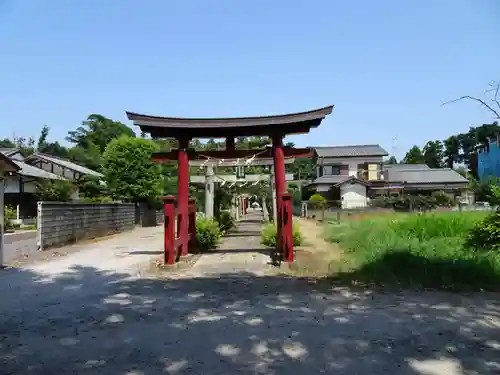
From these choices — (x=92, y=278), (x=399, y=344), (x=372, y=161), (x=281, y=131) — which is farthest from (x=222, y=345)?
(x=372, y=161)

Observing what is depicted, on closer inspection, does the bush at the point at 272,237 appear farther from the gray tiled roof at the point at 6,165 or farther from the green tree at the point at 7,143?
the green tree at the point at 7,143

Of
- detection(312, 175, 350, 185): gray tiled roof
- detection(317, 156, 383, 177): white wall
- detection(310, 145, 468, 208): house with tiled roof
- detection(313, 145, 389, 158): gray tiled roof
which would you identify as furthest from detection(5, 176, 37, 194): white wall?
detection(313, 145, 389, 158): gray tiled roof

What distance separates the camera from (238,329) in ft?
17.0

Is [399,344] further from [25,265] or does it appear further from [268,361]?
[25,265]

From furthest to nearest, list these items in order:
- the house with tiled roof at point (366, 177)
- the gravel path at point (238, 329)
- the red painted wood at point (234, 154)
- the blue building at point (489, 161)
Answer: the blue building at point (489, 161), the house with tiled roof at point (366, 177), the red painted wood at point (234, 154), the gravel path at point (238, 329)

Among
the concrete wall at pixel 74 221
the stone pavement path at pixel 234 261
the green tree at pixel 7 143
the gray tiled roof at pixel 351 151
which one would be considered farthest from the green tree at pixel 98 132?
the stone pavement path at pixel 234 261

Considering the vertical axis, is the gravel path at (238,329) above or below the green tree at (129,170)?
below

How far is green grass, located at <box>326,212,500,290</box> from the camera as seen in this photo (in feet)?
25.5

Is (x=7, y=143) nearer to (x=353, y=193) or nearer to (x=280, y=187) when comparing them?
(x=353, y=193)

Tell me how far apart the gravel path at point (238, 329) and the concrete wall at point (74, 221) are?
18.8 ft

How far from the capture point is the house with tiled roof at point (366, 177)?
152 ft

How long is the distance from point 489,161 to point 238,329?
173 ft

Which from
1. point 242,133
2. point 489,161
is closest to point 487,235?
point 242,133

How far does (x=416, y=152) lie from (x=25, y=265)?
76.1 metres
